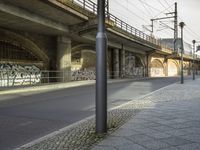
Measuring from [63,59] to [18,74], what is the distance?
474cm

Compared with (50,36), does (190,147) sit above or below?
below

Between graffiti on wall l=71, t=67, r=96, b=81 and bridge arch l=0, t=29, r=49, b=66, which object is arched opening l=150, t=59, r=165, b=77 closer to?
graffiti on wall l=71, t=67, r=96, b=81

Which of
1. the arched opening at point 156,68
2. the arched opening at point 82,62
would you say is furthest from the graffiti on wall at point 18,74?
the arched opening at point 156,68

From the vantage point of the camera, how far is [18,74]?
86.1 feet

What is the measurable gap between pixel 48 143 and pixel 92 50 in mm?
34237

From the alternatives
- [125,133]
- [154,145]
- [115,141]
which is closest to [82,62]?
[125,133]

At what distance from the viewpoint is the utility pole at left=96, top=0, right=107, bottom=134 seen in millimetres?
6402

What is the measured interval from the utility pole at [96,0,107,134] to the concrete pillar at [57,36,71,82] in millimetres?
22462

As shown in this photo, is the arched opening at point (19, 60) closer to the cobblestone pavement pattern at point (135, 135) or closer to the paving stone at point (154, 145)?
the cobblestone pavement pattern at point (135, 135)

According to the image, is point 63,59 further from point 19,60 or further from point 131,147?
point 131,147

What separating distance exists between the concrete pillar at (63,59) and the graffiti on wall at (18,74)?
1.98 m

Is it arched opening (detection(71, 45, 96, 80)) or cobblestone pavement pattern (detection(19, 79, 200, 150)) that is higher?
arched opening (detection(71, 45, 96, 80))

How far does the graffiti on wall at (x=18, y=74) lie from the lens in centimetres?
2423

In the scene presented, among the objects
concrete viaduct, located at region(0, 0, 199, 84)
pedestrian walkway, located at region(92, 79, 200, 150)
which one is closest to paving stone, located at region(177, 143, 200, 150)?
pedestrian walkway, located at region(92, 79, 200, 150)
